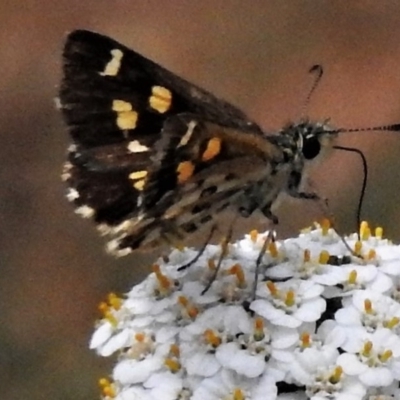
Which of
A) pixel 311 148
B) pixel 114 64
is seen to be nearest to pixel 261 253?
pixel 311 148

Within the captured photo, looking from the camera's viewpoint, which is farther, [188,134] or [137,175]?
[137,175]

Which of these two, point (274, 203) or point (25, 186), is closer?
point (274, 203)

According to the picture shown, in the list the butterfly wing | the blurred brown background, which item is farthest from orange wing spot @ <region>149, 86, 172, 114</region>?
the blurred brown background

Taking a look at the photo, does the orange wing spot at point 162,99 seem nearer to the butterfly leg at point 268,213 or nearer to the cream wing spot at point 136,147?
the cream wing spot at point 136,147

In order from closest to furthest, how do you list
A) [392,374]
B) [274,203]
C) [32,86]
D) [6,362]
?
[392,374] < [274,203] < [6,362] < [32,86]

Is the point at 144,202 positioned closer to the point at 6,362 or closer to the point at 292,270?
the point at 292,270

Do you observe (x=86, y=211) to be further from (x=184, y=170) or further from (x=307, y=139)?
(x=307, y=139)

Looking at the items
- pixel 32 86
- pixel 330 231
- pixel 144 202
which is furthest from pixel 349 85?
pixel 144 202
